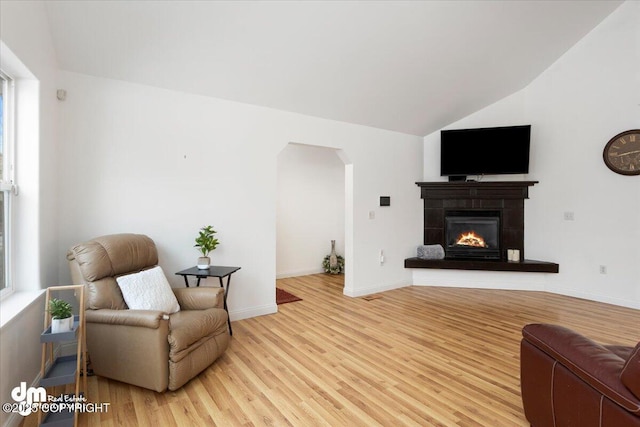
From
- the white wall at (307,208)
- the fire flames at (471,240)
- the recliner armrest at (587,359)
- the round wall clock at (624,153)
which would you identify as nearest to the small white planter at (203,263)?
the white wall at (307,208)

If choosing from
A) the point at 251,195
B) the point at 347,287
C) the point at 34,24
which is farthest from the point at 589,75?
the point at 34,24

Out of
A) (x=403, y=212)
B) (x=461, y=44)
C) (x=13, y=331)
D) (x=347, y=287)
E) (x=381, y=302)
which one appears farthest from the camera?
(x=403, y=212)

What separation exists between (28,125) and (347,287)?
13.0ft

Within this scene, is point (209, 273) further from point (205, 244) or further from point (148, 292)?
point (148, 292)

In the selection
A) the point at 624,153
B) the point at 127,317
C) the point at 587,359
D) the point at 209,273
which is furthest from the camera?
the point at 624,153

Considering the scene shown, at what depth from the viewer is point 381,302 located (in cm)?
458

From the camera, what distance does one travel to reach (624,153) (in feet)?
14.5

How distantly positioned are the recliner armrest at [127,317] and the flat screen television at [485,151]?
4722 millimetres

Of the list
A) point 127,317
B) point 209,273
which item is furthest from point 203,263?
point 127,317

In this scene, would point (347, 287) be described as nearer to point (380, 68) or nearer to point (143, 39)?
point (380, 68)

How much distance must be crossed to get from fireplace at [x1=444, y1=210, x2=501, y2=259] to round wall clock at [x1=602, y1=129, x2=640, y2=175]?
1.57 meters

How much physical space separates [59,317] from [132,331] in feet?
1.50

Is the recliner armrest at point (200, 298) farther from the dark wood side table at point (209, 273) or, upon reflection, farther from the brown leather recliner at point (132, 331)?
the dark wood side table at point (209, 273)

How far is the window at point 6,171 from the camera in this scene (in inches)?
88.5
